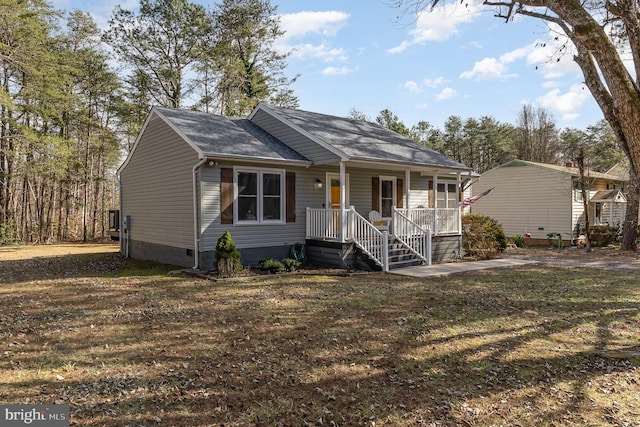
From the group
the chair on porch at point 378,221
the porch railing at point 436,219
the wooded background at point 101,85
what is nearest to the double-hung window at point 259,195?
the chair on porch at point 378,221

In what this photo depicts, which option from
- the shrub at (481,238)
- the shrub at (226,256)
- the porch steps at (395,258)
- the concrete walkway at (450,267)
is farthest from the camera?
the shrub at (481,238)

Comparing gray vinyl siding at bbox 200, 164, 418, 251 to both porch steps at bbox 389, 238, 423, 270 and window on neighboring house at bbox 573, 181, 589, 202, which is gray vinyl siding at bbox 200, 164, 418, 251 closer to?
porch steps at bbox 389, 238, 423, 270

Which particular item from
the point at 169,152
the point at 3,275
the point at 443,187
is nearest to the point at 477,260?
the point at 443,187

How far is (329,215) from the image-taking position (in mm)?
11305

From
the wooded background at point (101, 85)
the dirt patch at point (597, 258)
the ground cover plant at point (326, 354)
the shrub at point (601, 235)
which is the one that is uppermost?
the wooded background at point (101, 85)

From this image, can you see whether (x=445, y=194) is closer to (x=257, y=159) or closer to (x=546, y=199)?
(x=546, y=199)

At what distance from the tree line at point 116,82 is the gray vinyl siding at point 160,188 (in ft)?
28.9

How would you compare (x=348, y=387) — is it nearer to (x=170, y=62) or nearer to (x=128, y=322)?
(x=128, y=322)

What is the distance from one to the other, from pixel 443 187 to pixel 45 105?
1975 centimetres

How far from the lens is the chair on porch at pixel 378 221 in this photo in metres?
12.9

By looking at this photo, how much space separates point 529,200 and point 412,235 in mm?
12571

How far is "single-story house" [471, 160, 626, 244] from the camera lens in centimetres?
1978

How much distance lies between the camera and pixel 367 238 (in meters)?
10.9

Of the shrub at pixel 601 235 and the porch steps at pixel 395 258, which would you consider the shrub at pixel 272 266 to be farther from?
the shrub at pixel 601 235
